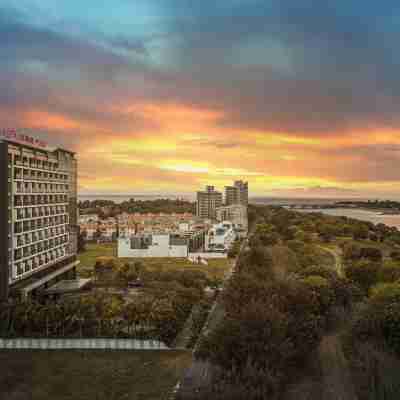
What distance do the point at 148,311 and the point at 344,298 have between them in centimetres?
835

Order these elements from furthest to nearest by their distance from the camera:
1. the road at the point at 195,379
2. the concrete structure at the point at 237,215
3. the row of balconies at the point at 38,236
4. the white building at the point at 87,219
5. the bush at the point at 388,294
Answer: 1. the concrete structure at the point at 237,215
2. the white building at the point at 87,219
3. the row of balconies at the point at 38,236
4. the bush at the point at 388,294
5. the road at the point at 195,379

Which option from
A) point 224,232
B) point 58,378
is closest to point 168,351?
point 58,378

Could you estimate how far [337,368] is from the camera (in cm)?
1352

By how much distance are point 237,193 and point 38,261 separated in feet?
286

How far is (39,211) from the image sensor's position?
897 inches

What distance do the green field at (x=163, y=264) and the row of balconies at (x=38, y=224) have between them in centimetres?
643

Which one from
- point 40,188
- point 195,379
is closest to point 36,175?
point 40,188

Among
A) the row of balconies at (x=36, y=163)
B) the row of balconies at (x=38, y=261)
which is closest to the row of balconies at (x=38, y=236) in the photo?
the row of balconies at (x=38, y=261)

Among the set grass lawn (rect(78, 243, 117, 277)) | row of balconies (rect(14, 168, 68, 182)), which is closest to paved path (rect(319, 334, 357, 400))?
row of balconies (rect(14, 168, 68, 182))

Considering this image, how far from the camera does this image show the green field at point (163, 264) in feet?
106

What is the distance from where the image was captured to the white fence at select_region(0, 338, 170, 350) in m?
15.7

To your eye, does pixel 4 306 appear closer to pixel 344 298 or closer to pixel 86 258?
pixel 344 298

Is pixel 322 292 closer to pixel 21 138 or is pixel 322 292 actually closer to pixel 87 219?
pixel 21 138

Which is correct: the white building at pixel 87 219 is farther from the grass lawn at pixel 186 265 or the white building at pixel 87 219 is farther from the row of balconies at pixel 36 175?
the row of balconies at pixel 36 175
